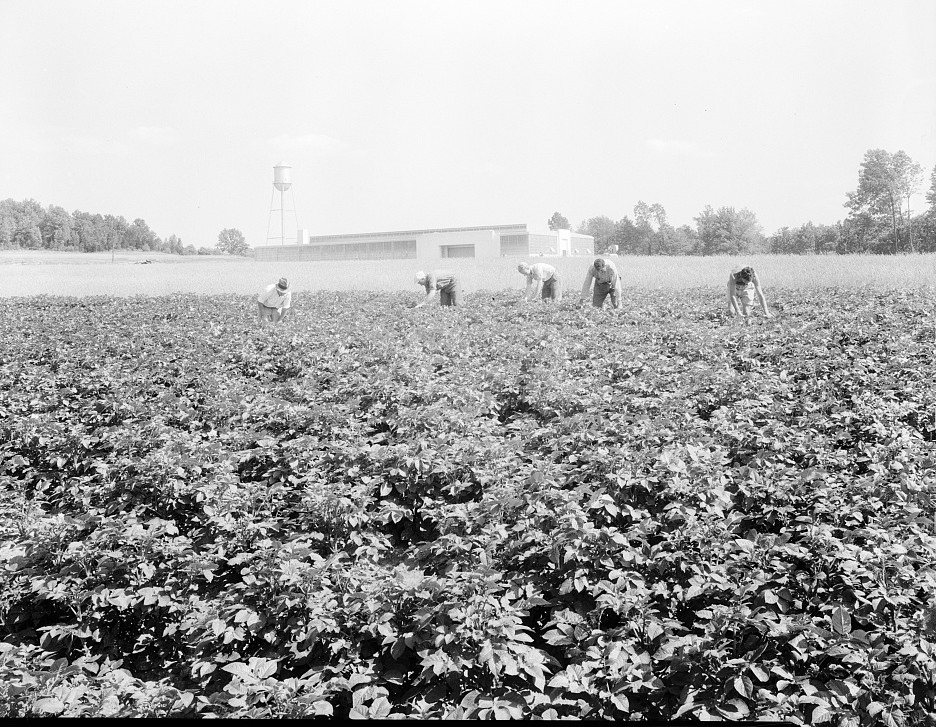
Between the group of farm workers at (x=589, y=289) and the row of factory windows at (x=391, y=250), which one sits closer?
the group of farm workers at (x=589, y=289)

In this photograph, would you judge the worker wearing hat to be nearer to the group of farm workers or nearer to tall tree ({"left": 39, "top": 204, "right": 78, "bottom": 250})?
the group of farm workers

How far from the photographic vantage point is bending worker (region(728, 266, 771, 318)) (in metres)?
12.0

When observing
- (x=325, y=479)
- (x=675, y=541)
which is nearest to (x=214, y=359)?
(x=325, y=479)

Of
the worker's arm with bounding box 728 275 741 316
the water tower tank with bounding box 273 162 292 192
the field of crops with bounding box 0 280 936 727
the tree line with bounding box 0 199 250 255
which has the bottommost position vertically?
the field of crops with bounding box 0 280 936 727

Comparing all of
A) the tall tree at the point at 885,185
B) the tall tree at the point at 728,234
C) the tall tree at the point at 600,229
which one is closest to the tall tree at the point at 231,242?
the tall tree at the point at 600,229

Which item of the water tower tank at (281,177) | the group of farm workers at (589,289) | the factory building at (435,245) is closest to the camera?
the group of farm workers at (589,289)

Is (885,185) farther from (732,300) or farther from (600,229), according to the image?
(600,229)

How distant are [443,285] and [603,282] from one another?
4.10 meters

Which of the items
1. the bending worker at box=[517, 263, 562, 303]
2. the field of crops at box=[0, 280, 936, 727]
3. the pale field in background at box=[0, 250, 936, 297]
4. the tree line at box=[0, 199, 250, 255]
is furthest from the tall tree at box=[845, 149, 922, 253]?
the tree line at box=[0, 199, 250, 255]

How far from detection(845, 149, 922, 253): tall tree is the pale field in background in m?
22.0

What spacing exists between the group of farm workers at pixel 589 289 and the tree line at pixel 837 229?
11.5m

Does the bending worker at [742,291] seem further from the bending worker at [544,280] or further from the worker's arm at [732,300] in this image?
the bending worker at [544,280]

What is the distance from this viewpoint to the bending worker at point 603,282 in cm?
1290

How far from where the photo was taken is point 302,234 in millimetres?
80250
